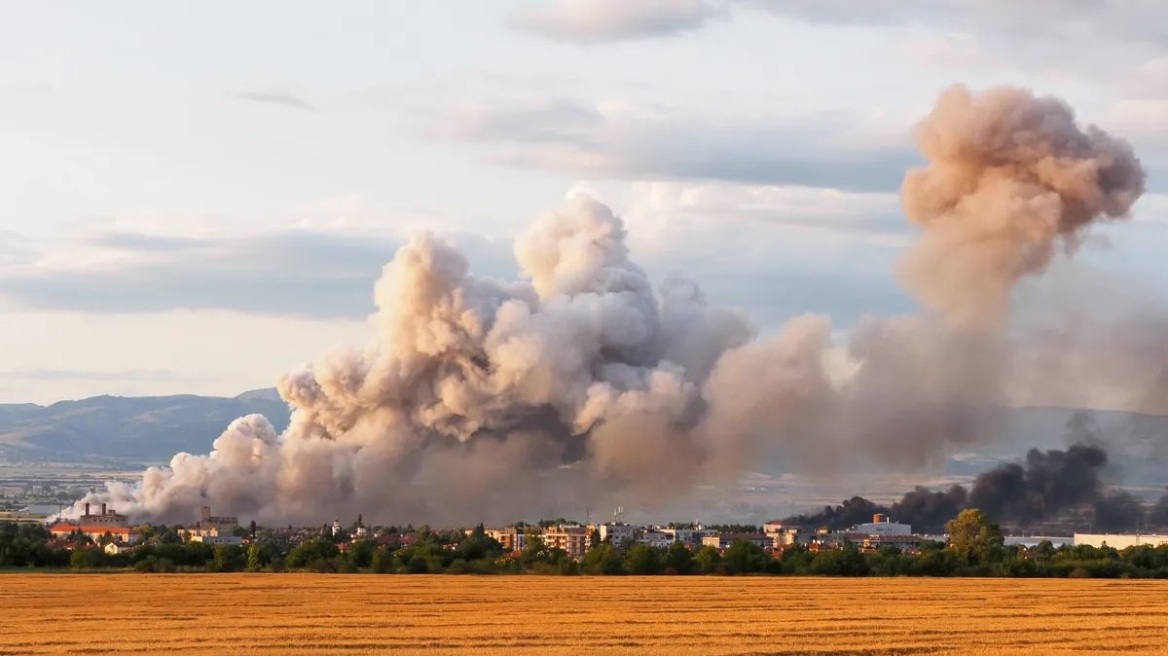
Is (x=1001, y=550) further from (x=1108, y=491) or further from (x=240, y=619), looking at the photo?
(x=1108, y=491)

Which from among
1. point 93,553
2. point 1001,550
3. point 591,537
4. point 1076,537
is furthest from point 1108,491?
point 93,553

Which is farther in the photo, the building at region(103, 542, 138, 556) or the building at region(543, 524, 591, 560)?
the building at region(543, 524, 591, 560)

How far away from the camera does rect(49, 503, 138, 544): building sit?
12962cm

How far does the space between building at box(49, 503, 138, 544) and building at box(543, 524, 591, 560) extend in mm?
30921

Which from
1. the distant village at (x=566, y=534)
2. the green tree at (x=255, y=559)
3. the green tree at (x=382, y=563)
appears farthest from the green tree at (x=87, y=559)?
the distant village at (x=566, y=534)

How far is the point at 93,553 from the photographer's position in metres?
86.2

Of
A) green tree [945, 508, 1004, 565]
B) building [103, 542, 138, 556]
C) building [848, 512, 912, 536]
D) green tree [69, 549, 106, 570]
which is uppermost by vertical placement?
building [848, 512, 912, 536]

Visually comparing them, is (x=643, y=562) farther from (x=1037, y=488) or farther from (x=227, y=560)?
(x=1037, y=488)

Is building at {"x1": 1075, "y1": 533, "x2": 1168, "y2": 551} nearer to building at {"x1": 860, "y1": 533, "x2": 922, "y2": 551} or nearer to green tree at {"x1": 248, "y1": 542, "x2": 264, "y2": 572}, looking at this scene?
building at {"x1": 860, "y1": 533, "x2": 922, "y2": 551}

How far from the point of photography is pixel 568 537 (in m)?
Result: 143

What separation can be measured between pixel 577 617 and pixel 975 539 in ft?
184

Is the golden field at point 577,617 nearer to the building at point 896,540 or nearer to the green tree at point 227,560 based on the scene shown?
the green tree at point 227,560

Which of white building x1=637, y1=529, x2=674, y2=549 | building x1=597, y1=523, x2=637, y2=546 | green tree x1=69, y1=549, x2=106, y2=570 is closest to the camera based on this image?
green tree x1=69, y1=549, x2=106, y2=570

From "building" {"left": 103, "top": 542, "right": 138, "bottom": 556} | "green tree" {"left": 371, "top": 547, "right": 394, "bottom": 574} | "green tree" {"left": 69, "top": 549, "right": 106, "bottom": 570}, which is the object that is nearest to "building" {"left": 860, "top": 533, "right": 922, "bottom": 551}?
"building" {"left": 103, "top": 542, "right": 138, "bottom": 556}
